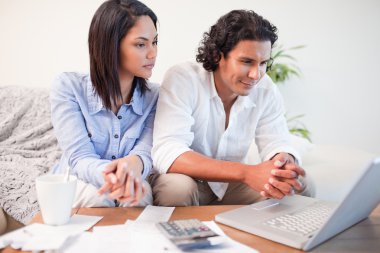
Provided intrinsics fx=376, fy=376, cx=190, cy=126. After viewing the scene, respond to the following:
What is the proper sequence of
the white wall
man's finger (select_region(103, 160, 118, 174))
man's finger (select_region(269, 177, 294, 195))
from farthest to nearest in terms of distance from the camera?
1. the white wall
2. man's finger (select_region(269, 177, 294, 195))
3. man's finger (select_region(103, 160, 118, 174))

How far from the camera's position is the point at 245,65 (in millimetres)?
1262

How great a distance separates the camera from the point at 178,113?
4.04 ft

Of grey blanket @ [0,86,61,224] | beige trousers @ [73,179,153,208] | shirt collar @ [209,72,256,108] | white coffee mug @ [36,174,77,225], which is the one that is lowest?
grey blanket @ [0,86,61,224]

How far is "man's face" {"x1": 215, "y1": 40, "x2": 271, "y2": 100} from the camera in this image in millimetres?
1246

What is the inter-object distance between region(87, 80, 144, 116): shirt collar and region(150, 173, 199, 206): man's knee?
258 mm

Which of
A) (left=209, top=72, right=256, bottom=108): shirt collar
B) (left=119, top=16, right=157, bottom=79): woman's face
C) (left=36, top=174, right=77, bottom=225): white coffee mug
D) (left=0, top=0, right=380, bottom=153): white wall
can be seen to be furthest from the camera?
(left=0, top=0, right=380, bottom=153): white wall

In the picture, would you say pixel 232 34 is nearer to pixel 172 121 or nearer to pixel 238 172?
pixel 172 121

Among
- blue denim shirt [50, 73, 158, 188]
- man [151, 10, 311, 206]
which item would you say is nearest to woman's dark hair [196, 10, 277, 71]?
man [151, 10, 311, 206]

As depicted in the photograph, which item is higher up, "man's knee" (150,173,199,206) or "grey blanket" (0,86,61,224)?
"man's knee" (150,173,199,206)

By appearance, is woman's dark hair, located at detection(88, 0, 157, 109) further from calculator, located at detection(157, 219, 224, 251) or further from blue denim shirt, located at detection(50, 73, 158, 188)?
calculator, located at detection(157, 219, 224, 251)

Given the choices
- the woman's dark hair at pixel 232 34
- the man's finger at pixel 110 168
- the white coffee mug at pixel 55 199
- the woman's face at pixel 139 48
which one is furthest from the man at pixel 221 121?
the white coffee mug at pixel 55 199

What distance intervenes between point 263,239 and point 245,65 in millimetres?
668

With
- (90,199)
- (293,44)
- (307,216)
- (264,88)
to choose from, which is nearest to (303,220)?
(307,216)

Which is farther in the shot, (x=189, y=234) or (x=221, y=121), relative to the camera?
(x=221, y=121)
